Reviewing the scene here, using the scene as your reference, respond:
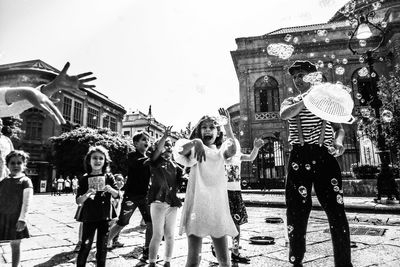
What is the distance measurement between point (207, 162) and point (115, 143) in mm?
33487

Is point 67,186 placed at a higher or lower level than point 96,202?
lower

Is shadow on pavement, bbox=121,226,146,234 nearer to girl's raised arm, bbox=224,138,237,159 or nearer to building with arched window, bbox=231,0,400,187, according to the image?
girl's raised arm, bbox=224,138,237,159

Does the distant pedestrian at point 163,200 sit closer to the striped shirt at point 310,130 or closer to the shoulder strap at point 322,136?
the striped shirt at point 310,130

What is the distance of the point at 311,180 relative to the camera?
260cm

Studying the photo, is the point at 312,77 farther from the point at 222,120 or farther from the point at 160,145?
the point at 160,145

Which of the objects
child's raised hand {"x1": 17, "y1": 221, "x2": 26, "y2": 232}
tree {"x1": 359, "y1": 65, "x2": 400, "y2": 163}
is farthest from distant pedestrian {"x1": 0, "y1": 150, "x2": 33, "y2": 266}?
tree {"x1": 359, "y1": 65, "x2": 400, "y2": 163}

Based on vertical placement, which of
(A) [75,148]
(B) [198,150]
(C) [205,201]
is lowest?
(C) [205,201]

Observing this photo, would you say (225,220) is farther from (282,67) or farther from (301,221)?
(282,67)

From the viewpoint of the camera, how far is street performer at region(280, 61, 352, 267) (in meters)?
2.45

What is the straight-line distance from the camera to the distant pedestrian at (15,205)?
305 centimetres

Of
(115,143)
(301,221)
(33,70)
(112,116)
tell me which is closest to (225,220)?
(301,221)

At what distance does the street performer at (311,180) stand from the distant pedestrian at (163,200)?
50.4 inches

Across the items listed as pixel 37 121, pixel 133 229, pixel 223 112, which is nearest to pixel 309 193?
pixel 223 112

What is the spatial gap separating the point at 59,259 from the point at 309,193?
3228 mm
